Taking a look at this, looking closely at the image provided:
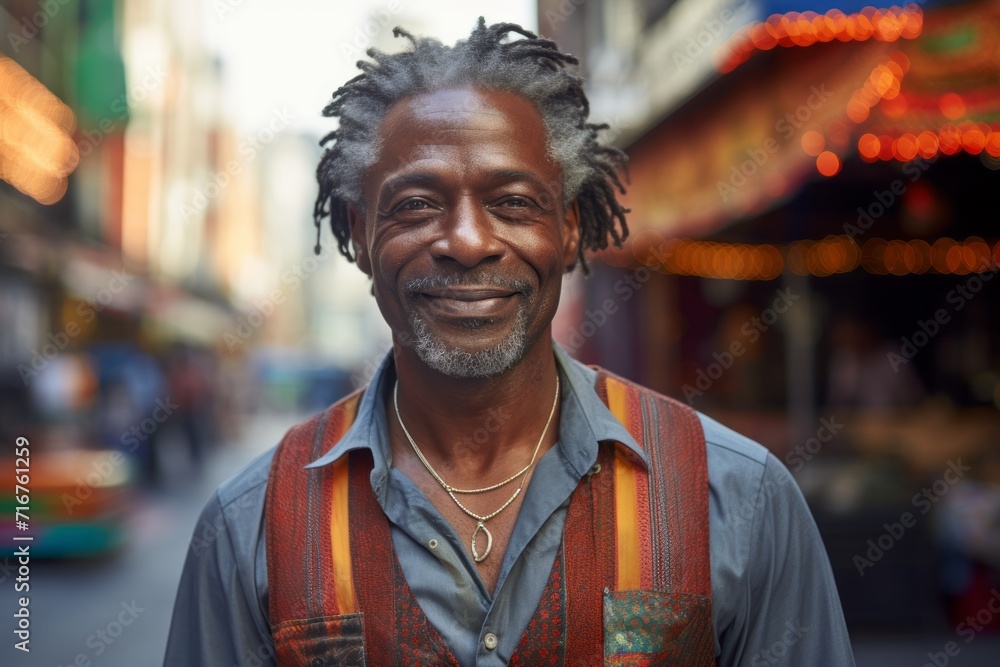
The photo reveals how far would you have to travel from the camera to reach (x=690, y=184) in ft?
31.3

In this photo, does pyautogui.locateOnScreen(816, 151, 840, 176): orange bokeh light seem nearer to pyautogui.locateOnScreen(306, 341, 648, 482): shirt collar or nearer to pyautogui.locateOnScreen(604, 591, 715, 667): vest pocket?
pyautogui.locateOnScreen(306, 341, 648, 482): shirt collar

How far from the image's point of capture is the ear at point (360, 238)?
241 centimetres

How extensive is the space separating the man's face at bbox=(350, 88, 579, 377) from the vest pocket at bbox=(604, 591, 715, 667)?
60 cm

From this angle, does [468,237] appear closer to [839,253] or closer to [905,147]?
[905,147]

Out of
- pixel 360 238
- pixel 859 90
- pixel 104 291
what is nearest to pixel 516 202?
pixel 360 238

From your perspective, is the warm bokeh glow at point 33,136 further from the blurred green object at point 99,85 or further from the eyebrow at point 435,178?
the eyebrow at point 435,178

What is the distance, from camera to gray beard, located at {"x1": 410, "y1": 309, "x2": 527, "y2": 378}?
2119 mm

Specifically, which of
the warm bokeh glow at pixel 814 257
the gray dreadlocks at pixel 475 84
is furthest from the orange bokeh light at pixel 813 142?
the gray dreadlocks at pixel 475 84

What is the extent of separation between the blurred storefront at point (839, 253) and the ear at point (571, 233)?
395cm

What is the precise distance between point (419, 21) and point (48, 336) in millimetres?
76294

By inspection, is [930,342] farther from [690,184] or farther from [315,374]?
[315,374]

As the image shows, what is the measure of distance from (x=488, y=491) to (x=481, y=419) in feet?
0.57

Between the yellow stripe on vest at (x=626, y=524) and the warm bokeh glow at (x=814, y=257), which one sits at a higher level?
the warm bokeh glow at (x=814, y=257)

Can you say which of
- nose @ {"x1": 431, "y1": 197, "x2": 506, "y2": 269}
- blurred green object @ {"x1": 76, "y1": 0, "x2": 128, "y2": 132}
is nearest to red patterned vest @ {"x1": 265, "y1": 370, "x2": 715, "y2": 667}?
nose @ {"x1": 431, "y1": 197, "x2": 506, "y2": 269}
